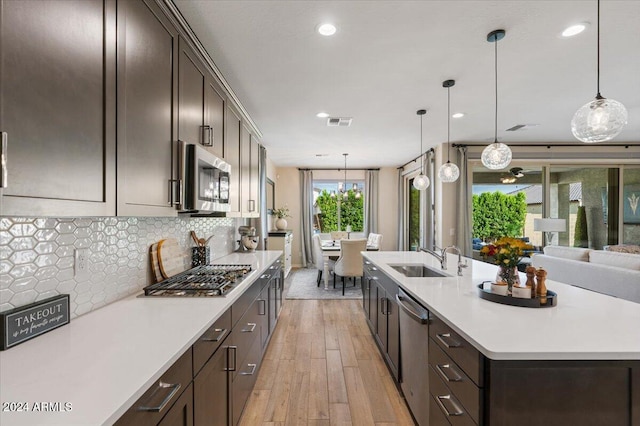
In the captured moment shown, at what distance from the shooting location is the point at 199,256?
2697 mm

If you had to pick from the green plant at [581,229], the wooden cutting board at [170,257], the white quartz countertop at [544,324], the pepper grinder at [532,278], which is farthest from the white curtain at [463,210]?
the wooden cutting board at [170,257]

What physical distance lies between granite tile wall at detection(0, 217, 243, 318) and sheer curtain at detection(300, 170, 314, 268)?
5760 millimetres

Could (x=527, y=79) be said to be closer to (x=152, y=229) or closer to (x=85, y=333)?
(x=152, y=229)

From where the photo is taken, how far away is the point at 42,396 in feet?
2.48

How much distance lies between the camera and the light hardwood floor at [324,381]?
6.81 feet

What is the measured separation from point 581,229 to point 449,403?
251 inches

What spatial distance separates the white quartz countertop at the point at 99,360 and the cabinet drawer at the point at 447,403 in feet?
3.61

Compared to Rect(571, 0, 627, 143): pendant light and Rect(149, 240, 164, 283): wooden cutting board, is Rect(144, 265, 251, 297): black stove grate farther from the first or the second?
Rect(571, 0, 627, 143): pendant light

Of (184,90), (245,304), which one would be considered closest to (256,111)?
(184,90)

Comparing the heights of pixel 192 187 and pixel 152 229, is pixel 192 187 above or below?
above

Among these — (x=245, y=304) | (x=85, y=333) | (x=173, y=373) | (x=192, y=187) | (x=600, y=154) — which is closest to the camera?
(x=173, y=373)

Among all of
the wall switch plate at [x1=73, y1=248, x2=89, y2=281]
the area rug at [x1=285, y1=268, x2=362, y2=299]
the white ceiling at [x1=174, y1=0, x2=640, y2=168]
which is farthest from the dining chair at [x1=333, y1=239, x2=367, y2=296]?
the wall switch plate at [x1=73, y1=248, x2=89, y2=281]

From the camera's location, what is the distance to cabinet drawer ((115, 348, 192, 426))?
813 mm

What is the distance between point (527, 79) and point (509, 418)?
2.96m
